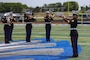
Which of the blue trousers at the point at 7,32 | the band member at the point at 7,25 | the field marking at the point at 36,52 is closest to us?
the field marking at the point at 36,52

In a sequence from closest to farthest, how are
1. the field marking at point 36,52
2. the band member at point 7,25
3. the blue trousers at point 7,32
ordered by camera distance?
the field marking at point 36,52 → the band member at point 7,25 → the blue trousers at point 7,32

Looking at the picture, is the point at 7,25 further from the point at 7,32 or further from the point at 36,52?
the point at 36,52

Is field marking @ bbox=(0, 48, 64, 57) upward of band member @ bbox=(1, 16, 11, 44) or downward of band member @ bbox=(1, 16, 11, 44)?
downward

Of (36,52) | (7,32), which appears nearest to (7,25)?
(7,32)

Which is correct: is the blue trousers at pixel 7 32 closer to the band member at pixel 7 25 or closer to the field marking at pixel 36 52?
the band member at pixel 7 25

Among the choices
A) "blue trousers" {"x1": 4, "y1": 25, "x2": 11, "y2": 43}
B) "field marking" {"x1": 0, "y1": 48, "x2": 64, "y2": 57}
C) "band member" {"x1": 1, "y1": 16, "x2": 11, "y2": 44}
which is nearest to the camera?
"field marking" {"x1": 0, "y1": 48, "x2": 64, "y2": 57}

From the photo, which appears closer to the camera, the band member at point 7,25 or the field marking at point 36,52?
the field marking at point 36,52

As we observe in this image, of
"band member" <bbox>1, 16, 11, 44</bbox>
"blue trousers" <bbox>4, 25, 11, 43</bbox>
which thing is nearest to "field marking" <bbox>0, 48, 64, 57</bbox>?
"band member" <bbox>1, 16, 11, 44</bbox>

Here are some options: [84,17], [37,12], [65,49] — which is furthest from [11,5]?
[65,49]

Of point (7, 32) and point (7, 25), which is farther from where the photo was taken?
point (7, 32)

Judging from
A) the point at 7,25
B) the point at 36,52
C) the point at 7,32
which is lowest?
→ the point at 36,52

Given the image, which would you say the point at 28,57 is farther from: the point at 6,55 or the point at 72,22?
the point at 72,22

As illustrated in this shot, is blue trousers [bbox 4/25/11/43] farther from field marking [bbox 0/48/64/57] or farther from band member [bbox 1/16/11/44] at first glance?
field marking [bbox 0/48/64/57]

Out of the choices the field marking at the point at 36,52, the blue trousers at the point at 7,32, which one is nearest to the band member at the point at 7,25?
the blue trousers at the point at 7,32
